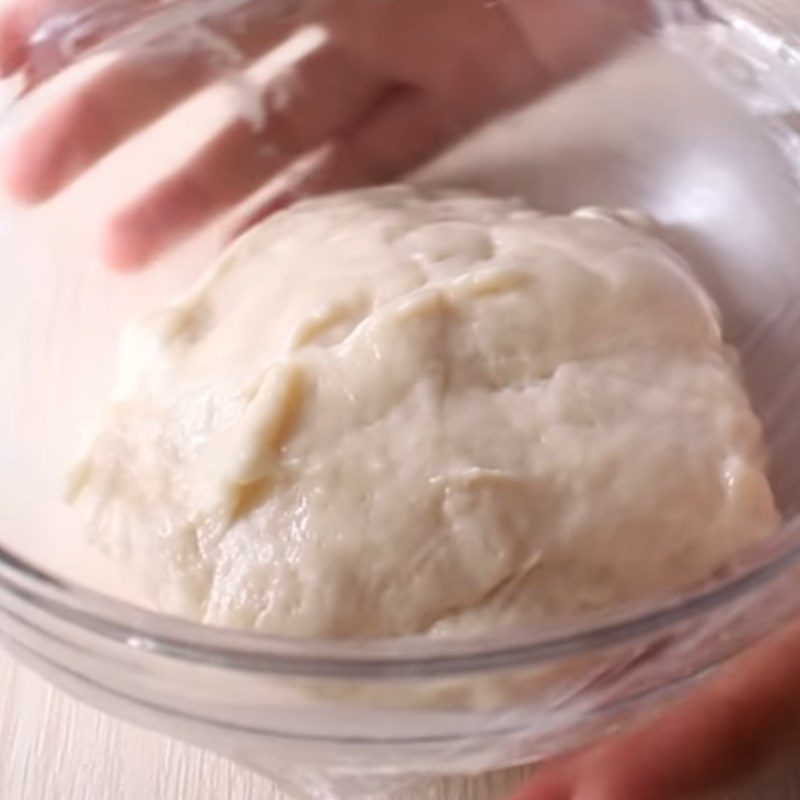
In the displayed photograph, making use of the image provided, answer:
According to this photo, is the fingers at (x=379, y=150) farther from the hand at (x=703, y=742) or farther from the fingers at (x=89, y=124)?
the hand at (x=703, y=742)

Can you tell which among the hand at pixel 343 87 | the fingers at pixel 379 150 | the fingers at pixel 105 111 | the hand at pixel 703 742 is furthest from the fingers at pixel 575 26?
the hand at pixel 703 742

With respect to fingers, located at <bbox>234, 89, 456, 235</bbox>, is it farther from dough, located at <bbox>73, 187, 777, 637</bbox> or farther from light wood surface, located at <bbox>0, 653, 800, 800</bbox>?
light wood surface, located at <bbox>0, 653, 800, 800</bbox>

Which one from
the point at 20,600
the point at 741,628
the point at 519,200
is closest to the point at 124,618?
the point at 20,600

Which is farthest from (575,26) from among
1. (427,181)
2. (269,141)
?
(269,141)

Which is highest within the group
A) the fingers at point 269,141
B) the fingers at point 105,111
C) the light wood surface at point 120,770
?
the fingers at point 105,111

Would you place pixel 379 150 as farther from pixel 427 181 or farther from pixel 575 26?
pixel 575 26

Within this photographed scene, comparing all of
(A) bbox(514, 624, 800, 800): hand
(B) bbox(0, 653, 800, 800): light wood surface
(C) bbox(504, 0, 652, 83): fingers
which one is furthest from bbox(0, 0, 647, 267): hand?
(A) bbox(514, 624, 800, 800): hand

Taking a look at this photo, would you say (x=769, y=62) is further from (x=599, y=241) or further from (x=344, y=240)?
(x=344, y=240)
